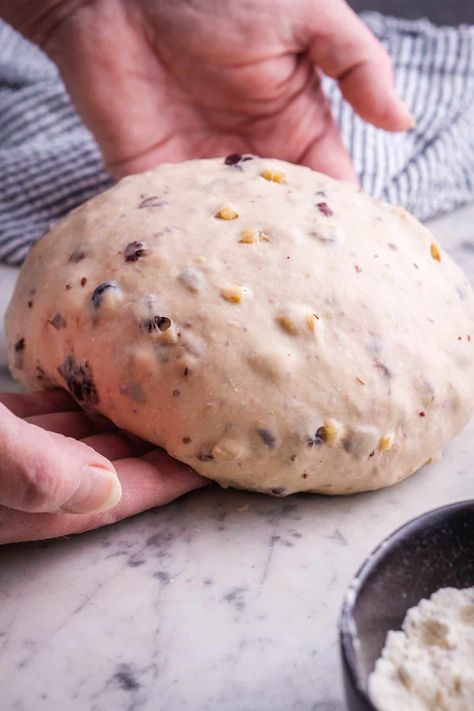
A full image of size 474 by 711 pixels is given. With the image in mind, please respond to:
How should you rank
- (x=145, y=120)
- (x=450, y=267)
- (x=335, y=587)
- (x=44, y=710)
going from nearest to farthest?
(x=44, y=710)
(x=335, y=587)
(x=450, y=267)
(x=145, y=120)

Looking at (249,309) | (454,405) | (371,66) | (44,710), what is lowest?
(44,710)

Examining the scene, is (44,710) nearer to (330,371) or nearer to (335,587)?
(335,587)

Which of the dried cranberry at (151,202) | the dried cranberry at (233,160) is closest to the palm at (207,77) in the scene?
the dried cranberry at (233,160)

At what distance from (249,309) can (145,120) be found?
0.76m

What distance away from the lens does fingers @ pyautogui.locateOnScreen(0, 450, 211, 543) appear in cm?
103

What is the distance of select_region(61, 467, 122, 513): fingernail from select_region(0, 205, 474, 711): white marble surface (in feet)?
0.48

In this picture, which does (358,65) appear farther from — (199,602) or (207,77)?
(199,602)

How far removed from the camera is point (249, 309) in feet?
3.58

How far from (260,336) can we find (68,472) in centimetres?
31

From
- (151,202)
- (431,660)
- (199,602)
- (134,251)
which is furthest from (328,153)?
(431,660)

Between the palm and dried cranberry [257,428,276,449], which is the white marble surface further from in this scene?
the palm

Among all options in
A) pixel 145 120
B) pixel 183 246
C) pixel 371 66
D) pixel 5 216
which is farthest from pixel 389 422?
pixel 5 216

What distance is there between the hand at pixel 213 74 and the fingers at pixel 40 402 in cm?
62

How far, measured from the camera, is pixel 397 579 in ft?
2.63
